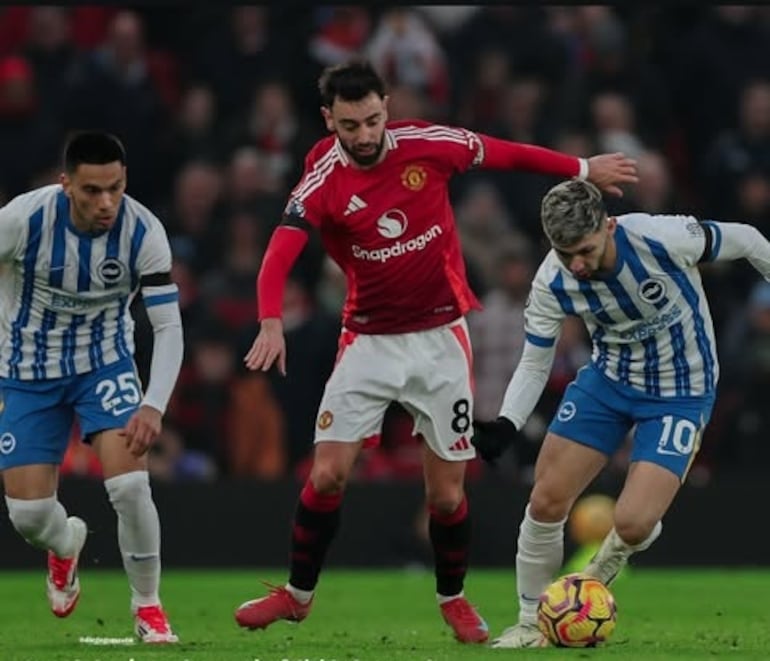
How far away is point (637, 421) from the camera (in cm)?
993

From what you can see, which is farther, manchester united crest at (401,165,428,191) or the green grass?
manchester united crest at (401,165,428,191)

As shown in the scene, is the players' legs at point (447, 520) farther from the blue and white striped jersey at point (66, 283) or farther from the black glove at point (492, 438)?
the blue and white striped jersey at point (66, 283)

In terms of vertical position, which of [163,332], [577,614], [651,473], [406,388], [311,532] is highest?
[163,332]

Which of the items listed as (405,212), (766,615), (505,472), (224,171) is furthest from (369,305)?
(224,171)

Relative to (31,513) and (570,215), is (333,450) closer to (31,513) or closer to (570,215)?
(31,513)

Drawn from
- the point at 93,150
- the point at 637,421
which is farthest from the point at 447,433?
the point at 93,150

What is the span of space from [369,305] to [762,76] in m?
8.42

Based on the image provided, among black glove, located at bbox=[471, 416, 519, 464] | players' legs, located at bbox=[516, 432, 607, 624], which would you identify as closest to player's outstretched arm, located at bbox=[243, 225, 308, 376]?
black glove, located at bbox=[471, 416, 519, 464]

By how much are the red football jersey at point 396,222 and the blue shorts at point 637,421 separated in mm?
675

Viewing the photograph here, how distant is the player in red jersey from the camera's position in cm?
980

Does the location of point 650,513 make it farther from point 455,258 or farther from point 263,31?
point 263,31

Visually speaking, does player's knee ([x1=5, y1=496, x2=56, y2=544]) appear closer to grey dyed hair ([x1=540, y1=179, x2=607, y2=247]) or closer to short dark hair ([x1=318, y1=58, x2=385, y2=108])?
short dark hair ([x1=318, y1=58, x2=385, y2=108])

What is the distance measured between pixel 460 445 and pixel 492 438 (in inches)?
18.8

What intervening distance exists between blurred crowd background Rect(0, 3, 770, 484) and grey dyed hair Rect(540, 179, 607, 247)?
6218 millimetres
